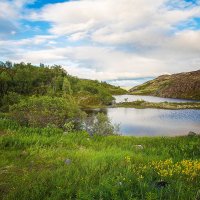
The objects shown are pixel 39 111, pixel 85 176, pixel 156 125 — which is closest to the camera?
pixel 85 176

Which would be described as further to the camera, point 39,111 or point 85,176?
point 39,111

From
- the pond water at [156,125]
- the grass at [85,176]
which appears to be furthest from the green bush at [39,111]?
the pond water at [156,125]

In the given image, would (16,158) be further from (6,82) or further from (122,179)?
(6,82)

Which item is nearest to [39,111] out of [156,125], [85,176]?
[85,176]

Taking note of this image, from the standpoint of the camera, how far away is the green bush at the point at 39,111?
2735 cm

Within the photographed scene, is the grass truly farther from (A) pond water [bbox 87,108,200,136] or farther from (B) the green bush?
(A) pond water [bbox 87,108,200,136]

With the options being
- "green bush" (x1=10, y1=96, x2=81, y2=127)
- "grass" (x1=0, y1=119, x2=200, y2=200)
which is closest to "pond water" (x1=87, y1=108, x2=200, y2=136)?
"green bush" (x1=10, y1=96, x2=81, y2=127)

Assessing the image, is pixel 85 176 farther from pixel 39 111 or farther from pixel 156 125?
pixel 156 125

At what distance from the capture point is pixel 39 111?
29.1 m

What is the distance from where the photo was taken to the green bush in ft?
89.7

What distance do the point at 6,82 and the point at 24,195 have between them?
119361 millimetres

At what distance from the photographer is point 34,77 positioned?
14138 centimetres

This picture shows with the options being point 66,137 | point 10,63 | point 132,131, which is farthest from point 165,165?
point 10,63

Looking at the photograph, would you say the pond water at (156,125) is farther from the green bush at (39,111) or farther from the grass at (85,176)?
the grass at (85,176)
